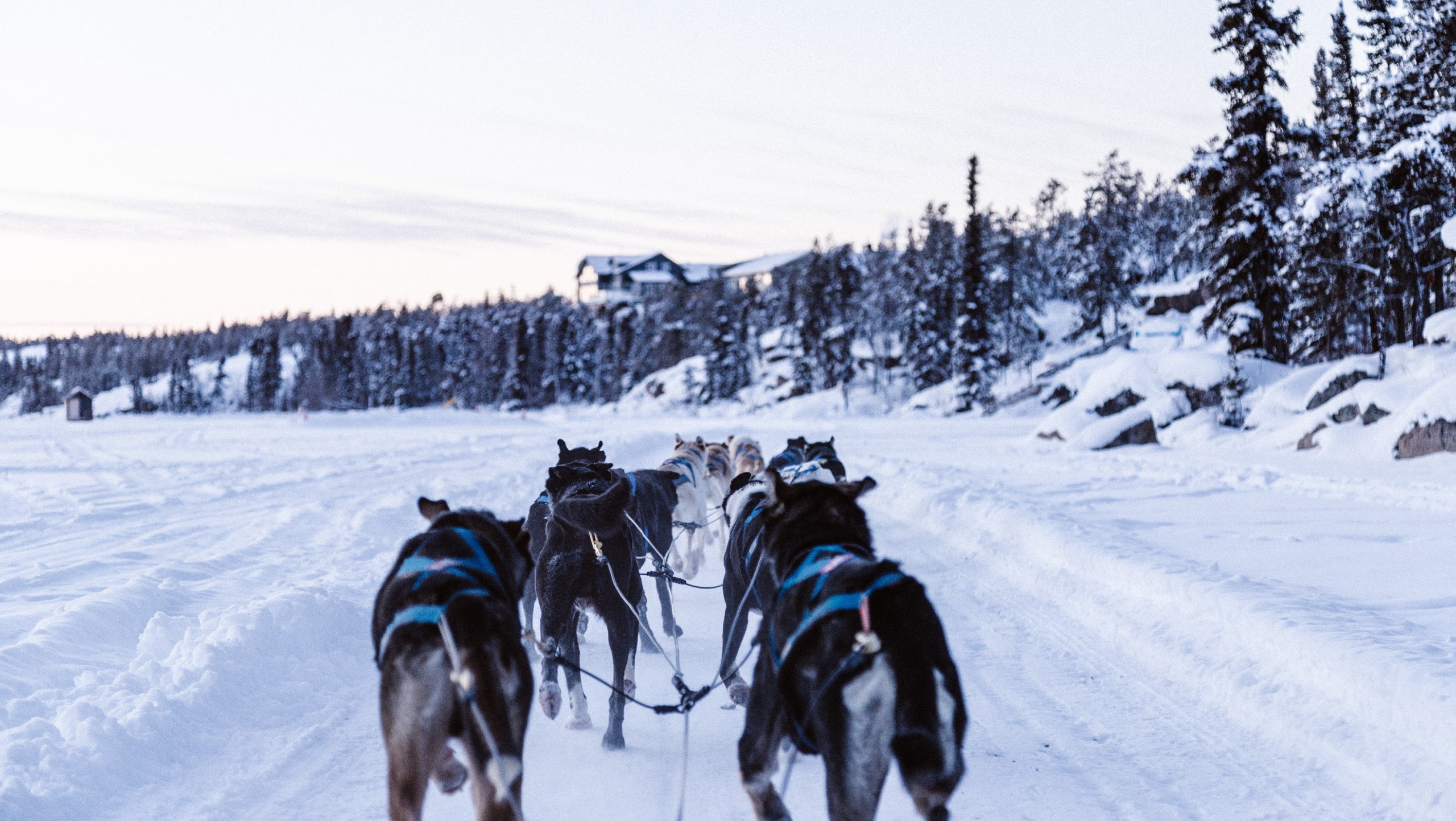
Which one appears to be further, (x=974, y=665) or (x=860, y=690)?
(x=974, y=665)

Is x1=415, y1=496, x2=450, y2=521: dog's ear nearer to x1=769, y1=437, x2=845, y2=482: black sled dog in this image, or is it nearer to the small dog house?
x1=769, y1=437, x2=845, y2=482: black sled dog

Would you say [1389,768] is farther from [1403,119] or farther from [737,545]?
[1403,119]

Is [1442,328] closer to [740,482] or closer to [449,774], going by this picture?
[740,482]

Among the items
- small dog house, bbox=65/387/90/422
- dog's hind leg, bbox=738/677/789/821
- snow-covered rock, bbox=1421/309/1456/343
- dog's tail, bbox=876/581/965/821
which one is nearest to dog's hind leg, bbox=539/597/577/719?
dog's hind leg, bbox=738/677/789/821

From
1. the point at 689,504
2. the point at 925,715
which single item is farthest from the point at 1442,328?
the point at 925,715

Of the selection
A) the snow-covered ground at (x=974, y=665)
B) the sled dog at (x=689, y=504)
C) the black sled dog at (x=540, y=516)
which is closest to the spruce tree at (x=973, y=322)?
the snow-covered ground at (x=974, y=665)

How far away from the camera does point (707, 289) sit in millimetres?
103375

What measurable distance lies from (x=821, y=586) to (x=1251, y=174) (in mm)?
26275

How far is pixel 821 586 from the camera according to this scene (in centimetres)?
328

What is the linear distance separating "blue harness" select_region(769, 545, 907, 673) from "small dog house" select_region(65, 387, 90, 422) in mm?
88867

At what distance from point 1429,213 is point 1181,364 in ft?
22.1

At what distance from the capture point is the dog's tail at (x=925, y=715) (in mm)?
2805

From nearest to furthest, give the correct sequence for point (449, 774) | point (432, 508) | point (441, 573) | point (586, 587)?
1. point (441, 573)
2. point (449, 774)
3. point (432, 508)
4. point (586, 587)

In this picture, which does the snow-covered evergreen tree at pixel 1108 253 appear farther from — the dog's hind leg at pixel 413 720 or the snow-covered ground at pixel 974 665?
the dog's hind leg at pixel 413 720
